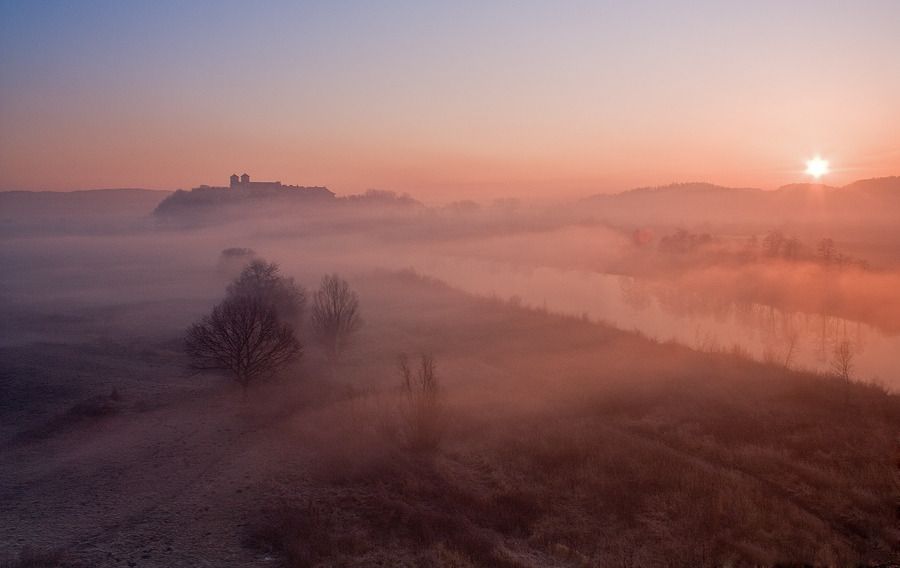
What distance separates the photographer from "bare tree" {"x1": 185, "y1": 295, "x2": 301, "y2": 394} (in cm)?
2106

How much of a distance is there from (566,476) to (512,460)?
1556 mm

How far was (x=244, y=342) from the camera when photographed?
2102cm

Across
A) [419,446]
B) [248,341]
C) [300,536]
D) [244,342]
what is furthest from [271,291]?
[300,536]

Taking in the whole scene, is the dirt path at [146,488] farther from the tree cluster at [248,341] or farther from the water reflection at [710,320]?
the water reflection at [710,320]

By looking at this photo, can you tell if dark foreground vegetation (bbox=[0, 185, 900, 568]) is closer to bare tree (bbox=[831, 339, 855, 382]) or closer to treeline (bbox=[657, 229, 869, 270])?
bare tree (bbox=[831, 339, 855, 382])

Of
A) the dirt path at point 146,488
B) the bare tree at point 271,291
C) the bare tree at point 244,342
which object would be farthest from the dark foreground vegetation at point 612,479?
the bare tree at point 271,291

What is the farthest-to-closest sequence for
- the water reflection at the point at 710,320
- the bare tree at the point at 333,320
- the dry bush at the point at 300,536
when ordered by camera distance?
1. the water reflection at the point at 710,320
2. the bare tree at the point at 333,320
3. the dry bush at the point at 300,536

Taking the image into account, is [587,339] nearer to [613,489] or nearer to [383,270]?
[613,489]

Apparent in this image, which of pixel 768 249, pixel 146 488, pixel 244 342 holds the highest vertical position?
pixel 768 249

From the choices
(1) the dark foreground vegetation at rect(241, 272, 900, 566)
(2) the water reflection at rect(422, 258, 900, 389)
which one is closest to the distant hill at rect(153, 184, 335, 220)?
(2) the water reflection at rect(422, 258, 900, 389)

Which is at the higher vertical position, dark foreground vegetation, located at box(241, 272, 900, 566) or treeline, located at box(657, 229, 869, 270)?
treeline, located at box(657, 229, 869, 270)

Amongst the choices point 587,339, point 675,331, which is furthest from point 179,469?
point 675,331

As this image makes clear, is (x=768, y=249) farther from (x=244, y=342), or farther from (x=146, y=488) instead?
(x=146, y=488)

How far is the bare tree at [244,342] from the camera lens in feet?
69.1
